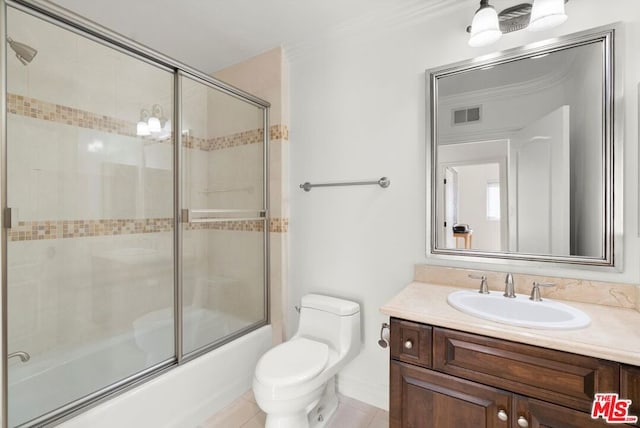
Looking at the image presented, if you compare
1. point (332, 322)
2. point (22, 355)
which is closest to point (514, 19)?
point (332, 322)

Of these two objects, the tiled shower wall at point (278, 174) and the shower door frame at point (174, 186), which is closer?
the shower door frame at point (174, 186)

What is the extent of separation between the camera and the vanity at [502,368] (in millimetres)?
907

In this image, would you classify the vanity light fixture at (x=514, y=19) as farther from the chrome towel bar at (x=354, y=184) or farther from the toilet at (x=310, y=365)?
the toilet at (x=310, y=365)

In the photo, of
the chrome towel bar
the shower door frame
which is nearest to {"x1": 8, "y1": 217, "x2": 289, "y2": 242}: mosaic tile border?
the shower door frame

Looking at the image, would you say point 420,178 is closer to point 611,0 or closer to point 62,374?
point 611,0

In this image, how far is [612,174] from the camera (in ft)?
4.12

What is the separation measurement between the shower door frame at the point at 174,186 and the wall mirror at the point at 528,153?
50.8 inches

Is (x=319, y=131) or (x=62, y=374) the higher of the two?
(x=319, y=131)

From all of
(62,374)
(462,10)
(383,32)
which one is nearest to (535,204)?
(462,10)

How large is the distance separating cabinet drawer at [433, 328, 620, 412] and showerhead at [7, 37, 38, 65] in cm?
207

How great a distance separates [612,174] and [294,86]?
6.17 feet

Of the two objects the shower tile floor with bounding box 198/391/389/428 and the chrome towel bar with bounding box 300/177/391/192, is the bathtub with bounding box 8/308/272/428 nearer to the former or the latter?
the shower tile floor with bounding box 198/391/389/428

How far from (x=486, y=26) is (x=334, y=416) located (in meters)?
2.20

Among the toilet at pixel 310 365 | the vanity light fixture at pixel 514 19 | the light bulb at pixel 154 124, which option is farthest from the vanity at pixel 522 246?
the light bulb at pixel 154 124
